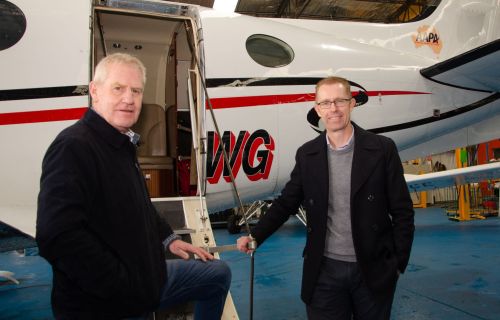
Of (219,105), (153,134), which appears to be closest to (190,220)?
(219,105)

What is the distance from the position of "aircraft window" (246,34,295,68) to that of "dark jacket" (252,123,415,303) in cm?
181

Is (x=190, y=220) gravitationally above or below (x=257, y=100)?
below

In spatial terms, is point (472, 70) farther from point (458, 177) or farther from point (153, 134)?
point (153, 134)

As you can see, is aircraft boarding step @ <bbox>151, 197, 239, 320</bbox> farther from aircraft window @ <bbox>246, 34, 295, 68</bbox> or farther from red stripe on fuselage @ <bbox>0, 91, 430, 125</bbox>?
aircraft window @ <bbox>246, 34, 295, 68</bbox>

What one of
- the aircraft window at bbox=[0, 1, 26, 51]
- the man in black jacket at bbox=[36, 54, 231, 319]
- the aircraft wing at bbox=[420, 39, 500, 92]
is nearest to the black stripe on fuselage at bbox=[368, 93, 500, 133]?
the aircraft wing at bbox=[420, 39, 500, 92]

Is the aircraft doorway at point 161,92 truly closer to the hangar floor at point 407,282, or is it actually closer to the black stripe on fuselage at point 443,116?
the hangar floor at point 407,282

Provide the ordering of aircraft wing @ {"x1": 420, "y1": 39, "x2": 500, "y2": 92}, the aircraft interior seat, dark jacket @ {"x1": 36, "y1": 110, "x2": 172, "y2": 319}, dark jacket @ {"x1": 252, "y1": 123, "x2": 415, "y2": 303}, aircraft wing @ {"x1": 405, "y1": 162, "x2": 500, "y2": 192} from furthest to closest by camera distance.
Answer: aircraft wing @ {"x1": 405, "y1": 162, "x2": 500, "y2": 192} < the aircraft interior seat < aircraft wing @ {"x1": 420, "y1": 39, "x2": 500, "y2": 92} < dark jacket @ {"x1": 252, "y1": 123, "x2": 415, "y2": 303} < dark jacket @ {"x1": 36, "y1": 110, "x2": 172, "y2": 319}

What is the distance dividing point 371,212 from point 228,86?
1949 mm

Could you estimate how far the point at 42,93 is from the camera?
109 inches

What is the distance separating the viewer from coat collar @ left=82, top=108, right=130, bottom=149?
139cm

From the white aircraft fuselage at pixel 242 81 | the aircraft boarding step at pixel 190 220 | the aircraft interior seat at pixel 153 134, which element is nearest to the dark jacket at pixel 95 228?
the aircraft boarding step at pixel 190 220

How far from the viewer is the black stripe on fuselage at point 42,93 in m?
2.68

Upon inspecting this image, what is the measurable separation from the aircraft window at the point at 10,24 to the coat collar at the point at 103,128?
6.01 feet

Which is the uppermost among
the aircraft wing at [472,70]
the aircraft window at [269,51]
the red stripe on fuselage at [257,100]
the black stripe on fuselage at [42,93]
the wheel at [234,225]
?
the aircraft window at [269,51]
